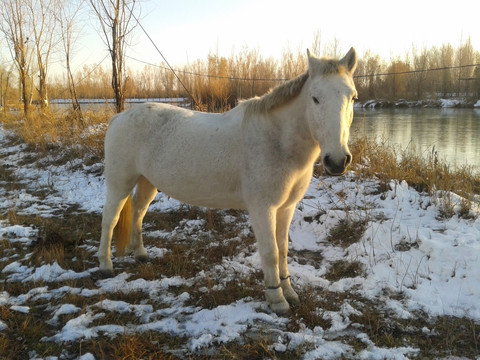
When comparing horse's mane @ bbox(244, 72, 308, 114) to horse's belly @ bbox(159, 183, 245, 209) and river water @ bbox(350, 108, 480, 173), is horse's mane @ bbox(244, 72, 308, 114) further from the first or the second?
river water @ bbox(350, 108, 480, 173)

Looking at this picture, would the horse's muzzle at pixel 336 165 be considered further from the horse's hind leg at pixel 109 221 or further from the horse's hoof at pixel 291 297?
the horse's hind leg at pixel 109 221

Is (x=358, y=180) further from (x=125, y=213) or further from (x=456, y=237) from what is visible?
(x=125, y=213)

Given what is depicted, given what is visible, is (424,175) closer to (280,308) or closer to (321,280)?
(321,280)

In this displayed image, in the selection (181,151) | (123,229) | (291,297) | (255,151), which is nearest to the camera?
(255,151)

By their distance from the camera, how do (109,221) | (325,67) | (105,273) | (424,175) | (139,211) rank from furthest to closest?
(424,175), (139,211), (109,221), (105,273), (325,67)

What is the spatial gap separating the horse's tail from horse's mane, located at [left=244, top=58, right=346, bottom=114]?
1803 millimetres

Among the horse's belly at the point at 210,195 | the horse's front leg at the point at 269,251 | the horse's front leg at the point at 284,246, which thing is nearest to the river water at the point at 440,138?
the horse's front leg at the point at 284,246

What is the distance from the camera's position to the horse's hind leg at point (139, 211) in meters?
3.66

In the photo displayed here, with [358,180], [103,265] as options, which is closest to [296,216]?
[358,180]

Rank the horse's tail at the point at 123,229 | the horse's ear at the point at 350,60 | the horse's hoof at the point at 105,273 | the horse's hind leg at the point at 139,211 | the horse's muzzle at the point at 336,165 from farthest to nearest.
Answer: the horse's hind leg at the point at 139,211
the horse's tail at the point at 123,229
the horse's hoof at the point at 105,273
the horse's ear at the point at 350,60
the horse's muzzle at the point at 336,165

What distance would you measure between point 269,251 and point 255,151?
31.9 inches

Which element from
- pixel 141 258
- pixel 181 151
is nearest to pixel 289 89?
pixel 181 151

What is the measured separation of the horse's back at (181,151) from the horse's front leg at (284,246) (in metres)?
0.38

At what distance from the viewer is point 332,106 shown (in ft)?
6.52
